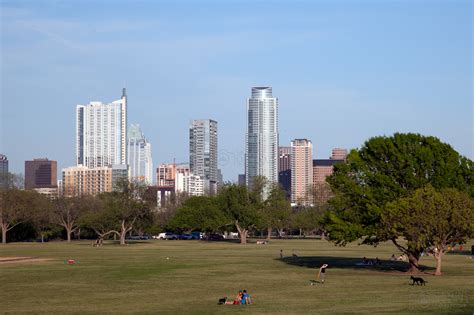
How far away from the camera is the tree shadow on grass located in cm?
7588

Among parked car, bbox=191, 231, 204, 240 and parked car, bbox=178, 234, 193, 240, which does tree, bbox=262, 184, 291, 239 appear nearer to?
parked car, bbox=191, 231, 204, 240

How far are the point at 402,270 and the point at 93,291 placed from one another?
3050 centimetres

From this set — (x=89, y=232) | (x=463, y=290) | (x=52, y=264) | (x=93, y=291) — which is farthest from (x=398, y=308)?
(x=89, y=232)

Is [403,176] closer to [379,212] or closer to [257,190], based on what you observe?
[379,212]

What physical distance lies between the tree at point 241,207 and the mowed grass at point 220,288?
67.8m

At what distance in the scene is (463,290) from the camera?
170 ft

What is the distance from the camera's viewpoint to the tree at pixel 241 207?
6014 inches

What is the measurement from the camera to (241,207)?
501 feet

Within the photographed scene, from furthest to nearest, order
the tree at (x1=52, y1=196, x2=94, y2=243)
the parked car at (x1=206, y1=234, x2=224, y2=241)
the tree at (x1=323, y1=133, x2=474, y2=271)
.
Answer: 1. the parked car at (x1=206, y1=234, x2=224, y2=241)
2. the tree at (x1=52, y1=196, x2=94, y2=243)
3. the tree at (x1=323, y1=133, x2=474, y2=271)

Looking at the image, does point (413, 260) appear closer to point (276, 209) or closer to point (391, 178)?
point (391, 178)

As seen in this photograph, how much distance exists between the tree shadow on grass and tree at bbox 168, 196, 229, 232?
63717 mm

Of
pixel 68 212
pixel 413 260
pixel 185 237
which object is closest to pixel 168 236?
pixel 185 237

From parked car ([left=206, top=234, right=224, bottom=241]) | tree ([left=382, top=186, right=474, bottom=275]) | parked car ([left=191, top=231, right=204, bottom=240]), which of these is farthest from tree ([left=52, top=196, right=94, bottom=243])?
tree ([left=382, top=186, right=474, bottom=275])

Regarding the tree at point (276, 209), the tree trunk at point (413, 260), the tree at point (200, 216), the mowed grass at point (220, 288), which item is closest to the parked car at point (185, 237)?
the tree at point (200, 216)
